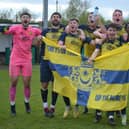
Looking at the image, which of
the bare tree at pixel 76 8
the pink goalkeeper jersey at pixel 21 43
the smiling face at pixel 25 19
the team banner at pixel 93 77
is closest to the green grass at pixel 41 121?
the team banner at pixel 93 77

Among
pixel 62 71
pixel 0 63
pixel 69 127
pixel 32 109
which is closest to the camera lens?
pixel 69 127

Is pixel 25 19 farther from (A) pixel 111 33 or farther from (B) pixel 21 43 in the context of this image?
(A) pixel 111 33

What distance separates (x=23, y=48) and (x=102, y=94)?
78.6 inches

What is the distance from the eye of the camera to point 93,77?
9133 millimetres

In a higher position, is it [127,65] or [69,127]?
[127,65]

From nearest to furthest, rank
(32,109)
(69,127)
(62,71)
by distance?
1. (69,127)
2. (62,71)
3. (32,109)

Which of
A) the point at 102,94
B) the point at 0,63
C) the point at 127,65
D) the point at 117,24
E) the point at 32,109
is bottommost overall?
the point at 0,63

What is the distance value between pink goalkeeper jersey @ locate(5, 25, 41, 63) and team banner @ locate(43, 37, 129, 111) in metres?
0.48

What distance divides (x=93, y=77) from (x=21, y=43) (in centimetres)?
178

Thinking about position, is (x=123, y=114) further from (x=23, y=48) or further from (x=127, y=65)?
(x=23, y=48)

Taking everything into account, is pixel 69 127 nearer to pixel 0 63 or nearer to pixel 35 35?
pixel 35 35

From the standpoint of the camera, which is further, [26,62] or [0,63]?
[0,63]

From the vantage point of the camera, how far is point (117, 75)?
896 centimetres

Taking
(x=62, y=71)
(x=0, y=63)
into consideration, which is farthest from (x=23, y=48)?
(x=0, y=63)
